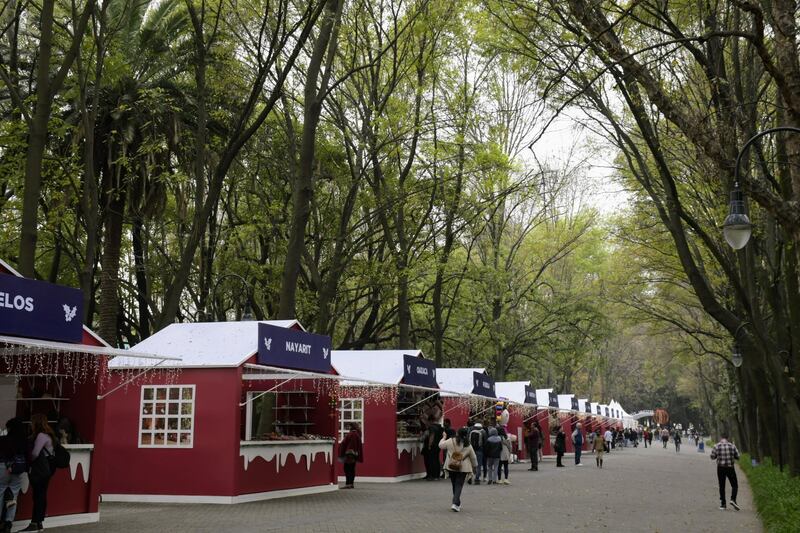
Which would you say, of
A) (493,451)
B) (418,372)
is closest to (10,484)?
(418,372)

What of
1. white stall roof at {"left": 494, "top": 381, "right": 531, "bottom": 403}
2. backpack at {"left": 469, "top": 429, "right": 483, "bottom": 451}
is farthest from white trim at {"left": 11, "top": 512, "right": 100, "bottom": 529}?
white stall roof at {"left": 494, "top": 381, "right": 531, "bottom": 403}

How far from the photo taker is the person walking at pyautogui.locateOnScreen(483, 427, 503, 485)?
24891mm

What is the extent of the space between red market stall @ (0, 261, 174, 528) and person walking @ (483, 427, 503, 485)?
13242 mm

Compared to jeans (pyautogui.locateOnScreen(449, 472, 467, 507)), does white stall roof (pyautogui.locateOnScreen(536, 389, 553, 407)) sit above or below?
above

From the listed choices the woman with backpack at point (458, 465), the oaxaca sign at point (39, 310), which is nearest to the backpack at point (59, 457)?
the oaxaca sign at point (39, 310)

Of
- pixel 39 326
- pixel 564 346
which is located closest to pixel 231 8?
pixel 39 326

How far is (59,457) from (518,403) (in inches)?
1009

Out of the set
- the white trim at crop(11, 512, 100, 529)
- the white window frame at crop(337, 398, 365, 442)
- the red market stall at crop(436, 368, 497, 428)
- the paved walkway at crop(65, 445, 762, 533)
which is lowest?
the paved walkway at crop(65, 445, 762, 533)

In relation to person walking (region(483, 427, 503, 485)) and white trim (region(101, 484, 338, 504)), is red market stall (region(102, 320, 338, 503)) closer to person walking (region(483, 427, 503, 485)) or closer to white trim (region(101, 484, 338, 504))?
white trim (region(101, 484, 338, 504))

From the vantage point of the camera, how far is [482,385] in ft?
99.2

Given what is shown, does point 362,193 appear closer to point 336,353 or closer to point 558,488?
point 336,353

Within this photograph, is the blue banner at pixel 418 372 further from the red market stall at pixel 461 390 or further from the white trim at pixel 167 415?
the white trim at pixel 167 415

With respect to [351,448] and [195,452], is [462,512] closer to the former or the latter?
[195,452]

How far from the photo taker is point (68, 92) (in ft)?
75.9
